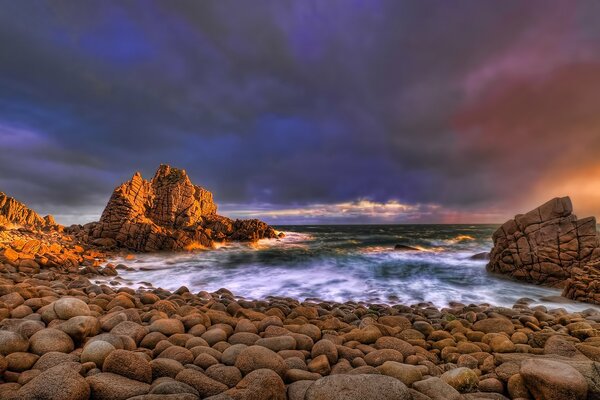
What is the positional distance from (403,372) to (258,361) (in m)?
1.77

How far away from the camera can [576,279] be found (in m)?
10.0

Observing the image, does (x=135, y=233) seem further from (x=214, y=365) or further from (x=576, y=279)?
(x=576, y=279)

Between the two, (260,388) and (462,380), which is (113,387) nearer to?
(260,388)

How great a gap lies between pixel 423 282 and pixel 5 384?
1397cm

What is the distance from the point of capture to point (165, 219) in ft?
111

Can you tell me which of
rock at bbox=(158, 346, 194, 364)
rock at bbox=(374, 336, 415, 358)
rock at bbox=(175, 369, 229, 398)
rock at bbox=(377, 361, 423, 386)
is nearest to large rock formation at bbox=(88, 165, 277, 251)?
rock at bbox=(158, 346, 194, 364)

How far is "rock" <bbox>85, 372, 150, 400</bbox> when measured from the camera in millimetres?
2717

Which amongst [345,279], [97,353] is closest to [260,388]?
[97,353]

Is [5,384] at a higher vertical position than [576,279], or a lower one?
higher

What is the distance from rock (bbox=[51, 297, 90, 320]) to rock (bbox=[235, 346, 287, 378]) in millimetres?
3336

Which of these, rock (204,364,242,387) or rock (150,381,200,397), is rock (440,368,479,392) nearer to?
rock (204,364,242,387)

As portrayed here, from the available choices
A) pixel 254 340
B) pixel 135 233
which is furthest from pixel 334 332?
pixel 135 233

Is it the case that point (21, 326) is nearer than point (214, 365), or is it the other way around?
point (214, 365)

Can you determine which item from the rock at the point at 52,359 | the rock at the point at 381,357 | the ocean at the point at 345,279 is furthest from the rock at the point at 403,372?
the ocean at the point at 345,279
